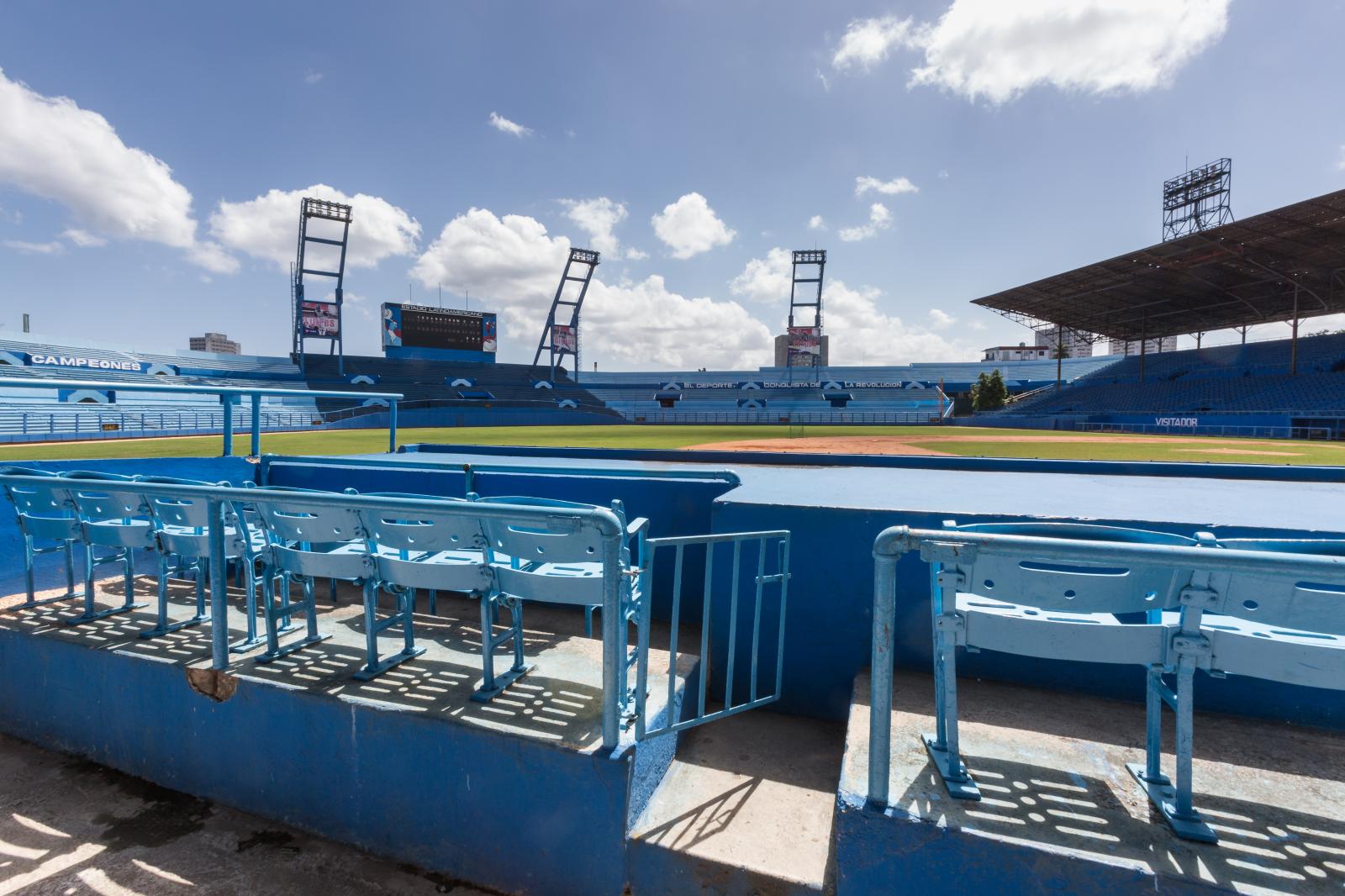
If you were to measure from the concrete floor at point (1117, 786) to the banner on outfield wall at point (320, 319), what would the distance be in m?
61.7

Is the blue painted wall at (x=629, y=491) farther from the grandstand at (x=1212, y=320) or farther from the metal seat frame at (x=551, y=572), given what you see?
the grandstand at (x=1212, y=320)

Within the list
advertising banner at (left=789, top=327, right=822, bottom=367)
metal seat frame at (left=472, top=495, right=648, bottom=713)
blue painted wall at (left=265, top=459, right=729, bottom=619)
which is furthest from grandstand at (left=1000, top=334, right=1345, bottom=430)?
metal seat frame at (left=472, top=495, right=648, bottom=713)

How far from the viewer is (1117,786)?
2.17m

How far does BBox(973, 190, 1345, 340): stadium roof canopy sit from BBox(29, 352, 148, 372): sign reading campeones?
62.8m

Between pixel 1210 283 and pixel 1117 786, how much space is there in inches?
2050

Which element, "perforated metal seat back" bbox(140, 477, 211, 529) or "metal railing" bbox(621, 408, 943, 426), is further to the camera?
"metal railing" bbox(621, 408, 943, 426)

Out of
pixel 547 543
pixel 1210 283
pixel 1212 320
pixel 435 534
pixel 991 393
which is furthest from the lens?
pixel 991 393

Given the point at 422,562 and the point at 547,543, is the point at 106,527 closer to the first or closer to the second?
the point at 422,562

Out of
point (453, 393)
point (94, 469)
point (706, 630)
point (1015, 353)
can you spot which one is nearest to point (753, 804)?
point (706, 630)

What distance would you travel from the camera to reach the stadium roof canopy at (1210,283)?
3066cm

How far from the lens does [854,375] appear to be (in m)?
70.9

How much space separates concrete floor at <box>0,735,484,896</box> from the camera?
2.31 meters

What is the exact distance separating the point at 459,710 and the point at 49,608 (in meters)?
3.26

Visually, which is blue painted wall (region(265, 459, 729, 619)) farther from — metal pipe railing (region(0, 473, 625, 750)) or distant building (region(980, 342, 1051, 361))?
distant building (region(980, 342, 1051, 361))
